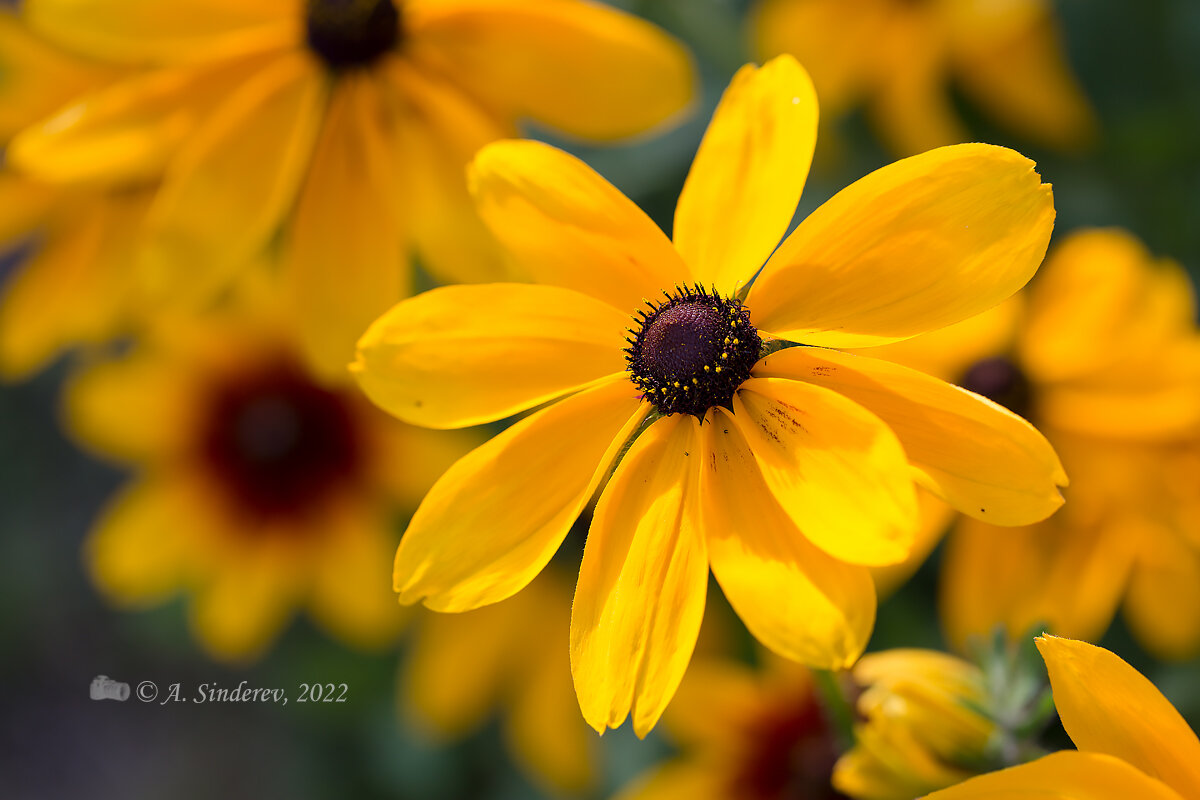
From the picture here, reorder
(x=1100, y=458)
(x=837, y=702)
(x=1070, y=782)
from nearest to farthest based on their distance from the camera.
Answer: (x=1070, y=782)
(x=837, y=702)
(x=1100, y=458)

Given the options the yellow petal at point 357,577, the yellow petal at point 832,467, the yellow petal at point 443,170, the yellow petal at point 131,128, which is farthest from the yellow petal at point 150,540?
the yellow petal at point 832,467

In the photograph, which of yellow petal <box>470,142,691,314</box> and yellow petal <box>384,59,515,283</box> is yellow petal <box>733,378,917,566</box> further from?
yellow petal <box>384,59,515,283</box>

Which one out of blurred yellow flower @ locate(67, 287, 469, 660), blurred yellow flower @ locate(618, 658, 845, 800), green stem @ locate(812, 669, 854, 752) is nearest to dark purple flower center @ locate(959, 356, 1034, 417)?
blurred yellow flower @ locate(618, 658, 845, 800)

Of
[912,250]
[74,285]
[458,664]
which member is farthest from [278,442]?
[912,250]

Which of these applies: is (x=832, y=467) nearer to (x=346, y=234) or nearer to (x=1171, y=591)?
(x=346, y=234)

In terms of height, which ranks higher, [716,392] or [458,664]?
[716,392]

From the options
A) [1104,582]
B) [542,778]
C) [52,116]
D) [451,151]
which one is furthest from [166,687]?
[1104,582]

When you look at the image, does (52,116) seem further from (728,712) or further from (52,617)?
(52,617)
